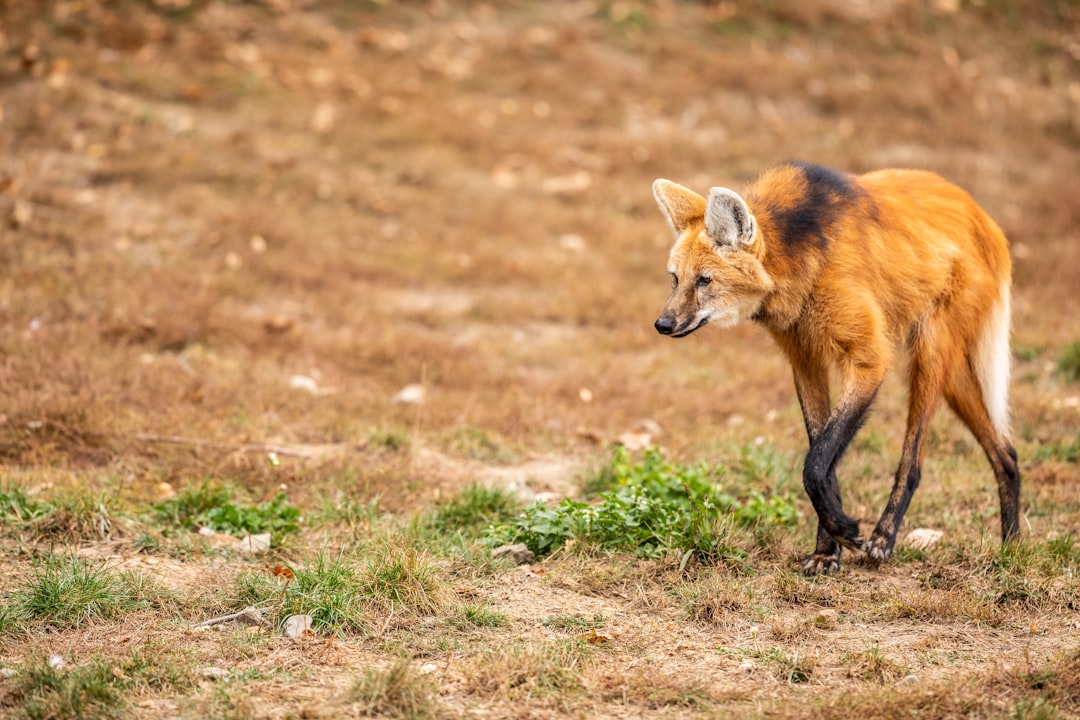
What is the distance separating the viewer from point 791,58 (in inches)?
532

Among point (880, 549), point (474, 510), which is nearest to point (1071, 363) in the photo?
point (880, 549)

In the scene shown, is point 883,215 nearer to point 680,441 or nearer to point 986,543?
point 986,543

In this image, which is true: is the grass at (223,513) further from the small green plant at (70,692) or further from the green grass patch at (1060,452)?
the green grass patch at (1060,452)

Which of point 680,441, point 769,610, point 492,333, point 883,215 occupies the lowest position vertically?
point 492,333

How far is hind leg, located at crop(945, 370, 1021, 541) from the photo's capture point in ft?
16.0

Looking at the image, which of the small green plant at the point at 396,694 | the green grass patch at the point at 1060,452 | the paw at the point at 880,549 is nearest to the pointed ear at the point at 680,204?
the paw at the point at 880,549

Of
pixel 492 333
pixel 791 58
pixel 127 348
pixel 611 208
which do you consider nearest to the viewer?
pixel 127 348

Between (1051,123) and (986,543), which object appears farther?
(1051,123)

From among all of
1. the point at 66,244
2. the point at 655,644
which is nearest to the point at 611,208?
the point at 66,244

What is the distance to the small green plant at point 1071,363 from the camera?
7.30m

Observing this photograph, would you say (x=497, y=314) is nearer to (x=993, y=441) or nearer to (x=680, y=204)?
(x=680, y=204)

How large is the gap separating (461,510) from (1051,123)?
10.4 meters

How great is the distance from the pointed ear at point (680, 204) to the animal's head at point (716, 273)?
0.06 m

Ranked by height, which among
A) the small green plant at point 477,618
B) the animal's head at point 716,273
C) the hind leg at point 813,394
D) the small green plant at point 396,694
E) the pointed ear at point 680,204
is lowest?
the small green plant at point 477,618
